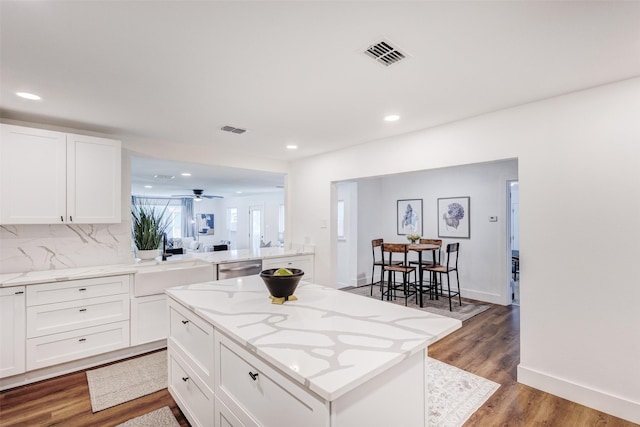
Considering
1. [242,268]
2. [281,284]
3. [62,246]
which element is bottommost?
[242,268]

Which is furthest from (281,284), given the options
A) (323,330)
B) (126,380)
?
(126,380)

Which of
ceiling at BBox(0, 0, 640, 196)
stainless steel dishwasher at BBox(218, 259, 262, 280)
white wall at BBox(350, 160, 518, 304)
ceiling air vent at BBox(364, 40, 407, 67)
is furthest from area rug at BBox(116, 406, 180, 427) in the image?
white wall at BBox(350, 160, 518, 304)

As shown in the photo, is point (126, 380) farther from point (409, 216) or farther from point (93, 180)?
point (409, 216)

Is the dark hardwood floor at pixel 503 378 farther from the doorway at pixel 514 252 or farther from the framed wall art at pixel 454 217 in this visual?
the framed wall art at pixel 454 217

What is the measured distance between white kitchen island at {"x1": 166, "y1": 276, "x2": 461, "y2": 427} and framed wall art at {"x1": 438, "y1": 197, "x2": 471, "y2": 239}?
403 centimetres

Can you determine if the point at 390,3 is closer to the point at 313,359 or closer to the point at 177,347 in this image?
the point at 313,359

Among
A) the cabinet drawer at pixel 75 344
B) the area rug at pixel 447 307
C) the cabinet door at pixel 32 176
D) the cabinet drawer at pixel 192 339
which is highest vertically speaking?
the cabinet door at pixel 32 176

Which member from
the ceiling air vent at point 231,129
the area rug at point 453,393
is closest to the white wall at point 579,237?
the area rug at point 453,393

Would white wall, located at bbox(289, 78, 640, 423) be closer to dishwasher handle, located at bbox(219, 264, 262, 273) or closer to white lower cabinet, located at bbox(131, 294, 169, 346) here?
dishwasher handle, located at bbox(219, 264, 262, 273)

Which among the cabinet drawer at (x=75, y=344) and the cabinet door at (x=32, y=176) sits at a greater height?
the cabinet door at (x=32, y=176)

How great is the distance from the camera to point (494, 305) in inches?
188

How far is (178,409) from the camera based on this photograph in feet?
7.23

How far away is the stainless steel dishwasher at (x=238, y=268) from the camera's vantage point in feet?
11.9

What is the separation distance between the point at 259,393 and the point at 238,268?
2651 millimetres
